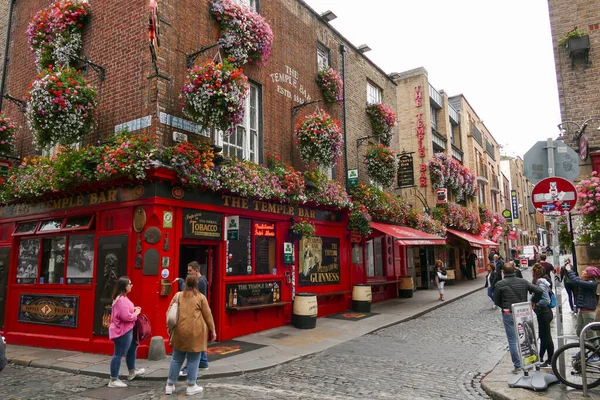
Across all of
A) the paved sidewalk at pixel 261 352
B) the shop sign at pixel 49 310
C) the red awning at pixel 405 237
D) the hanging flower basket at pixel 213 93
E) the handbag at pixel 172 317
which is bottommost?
the paved sidewalk at pixel 261 352

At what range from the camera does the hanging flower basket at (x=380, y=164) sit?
15.9 meters

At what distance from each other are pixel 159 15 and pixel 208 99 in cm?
230

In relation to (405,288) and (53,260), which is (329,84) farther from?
(53,260)

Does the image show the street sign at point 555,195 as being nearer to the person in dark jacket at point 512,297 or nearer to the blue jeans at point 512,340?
the person in dark jacket at point 512,297

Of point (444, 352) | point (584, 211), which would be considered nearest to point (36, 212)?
point (444, 352)

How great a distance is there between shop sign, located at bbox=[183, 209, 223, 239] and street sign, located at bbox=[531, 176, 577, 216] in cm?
658

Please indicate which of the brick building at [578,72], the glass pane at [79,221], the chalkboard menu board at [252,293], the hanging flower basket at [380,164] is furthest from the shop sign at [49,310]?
the brick building at [578,72]

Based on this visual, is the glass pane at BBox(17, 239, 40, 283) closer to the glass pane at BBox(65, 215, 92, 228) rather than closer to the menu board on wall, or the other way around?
the glass pane at BBox(65, 215, 92, 228)

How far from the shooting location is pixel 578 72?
1077cm

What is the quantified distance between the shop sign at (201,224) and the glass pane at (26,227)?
15.2 feet

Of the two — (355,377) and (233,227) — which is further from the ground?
(233,227)

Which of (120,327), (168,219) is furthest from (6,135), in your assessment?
(120,327)

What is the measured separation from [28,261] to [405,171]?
46.1 ft

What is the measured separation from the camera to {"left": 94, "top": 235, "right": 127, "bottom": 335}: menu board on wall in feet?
29.0
